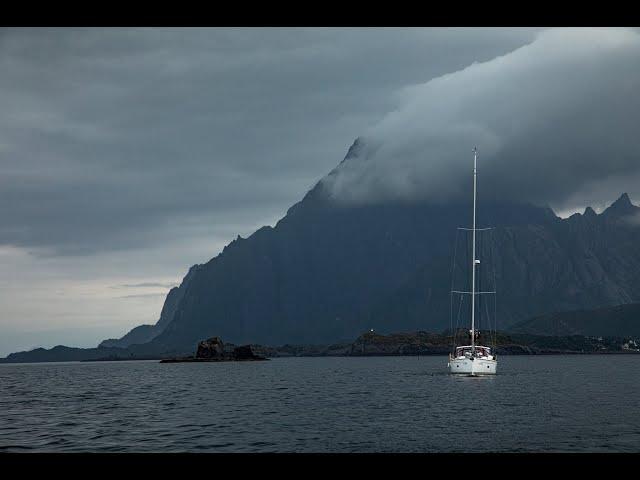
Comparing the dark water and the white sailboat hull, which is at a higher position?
the white sailboat hull

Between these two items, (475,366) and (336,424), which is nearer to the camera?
(336,424)

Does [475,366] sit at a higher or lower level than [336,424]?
higher

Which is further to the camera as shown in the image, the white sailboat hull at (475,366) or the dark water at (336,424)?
the white sailboat hull at (475,366)

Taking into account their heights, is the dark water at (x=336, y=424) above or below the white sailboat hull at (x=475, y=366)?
below

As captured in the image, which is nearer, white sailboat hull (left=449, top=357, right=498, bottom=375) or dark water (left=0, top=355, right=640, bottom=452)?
dark water (left=0, top=355, right=640, bottom=452)
